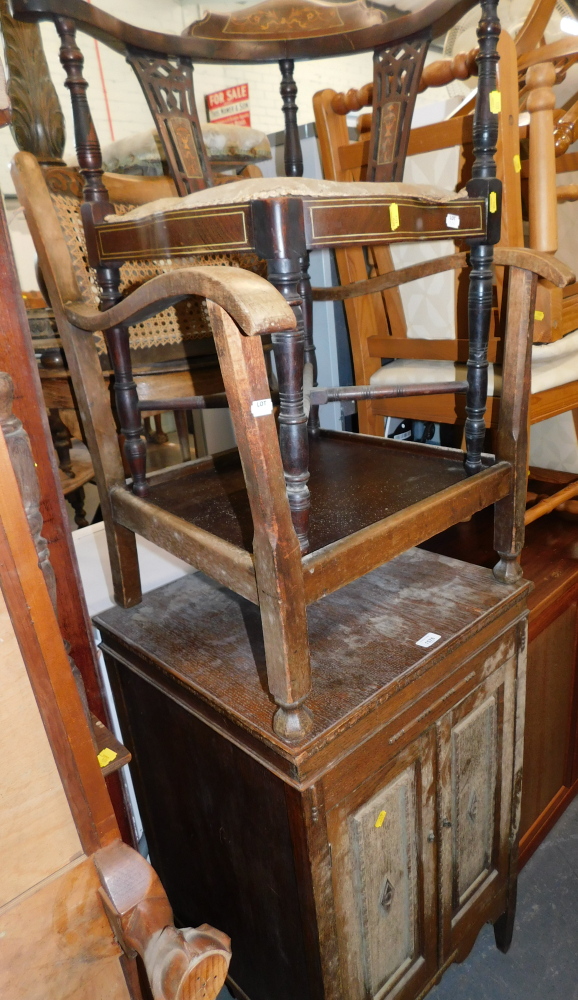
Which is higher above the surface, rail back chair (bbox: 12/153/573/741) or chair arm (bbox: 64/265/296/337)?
chair arm (bbox: 64/265/296/337)

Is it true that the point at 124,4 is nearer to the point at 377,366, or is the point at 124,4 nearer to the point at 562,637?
the point at 377,366

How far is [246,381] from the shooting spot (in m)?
0.62

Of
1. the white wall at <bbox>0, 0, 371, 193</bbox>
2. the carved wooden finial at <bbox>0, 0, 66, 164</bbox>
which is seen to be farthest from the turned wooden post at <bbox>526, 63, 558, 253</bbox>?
the white wall at <bbox>0, 0, 371, 193</bbox>

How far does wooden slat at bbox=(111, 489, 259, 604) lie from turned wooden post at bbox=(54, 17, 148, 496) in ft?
0.23

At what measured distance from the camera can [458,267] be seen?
1.05 metres

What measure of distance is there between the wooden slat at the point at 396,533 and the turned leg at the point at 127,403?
0.42m

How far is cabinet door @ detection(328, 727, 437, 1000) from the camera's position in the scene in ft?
2.84

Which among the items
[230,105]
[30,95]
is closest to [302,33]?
[30,95]

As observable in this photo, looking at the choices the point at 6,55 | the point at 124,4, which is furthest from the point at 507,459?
the point at 124,4

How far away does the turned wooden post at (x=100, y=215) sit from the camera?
0.91 meters

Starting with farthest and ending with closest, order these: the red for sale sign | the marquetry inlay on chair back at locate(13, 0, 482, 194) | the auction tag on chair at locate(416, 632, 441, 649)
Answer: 1. the red for sale sign
2. the marquetry inlay on chair back at locate(13, 0, 482, 194)
3. the auction tag on chair at locate(416, 632, 441, 649)

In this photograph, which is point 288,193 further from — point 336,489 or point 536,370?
point 536,370

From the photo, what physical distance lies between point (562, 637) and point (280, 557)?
93cm

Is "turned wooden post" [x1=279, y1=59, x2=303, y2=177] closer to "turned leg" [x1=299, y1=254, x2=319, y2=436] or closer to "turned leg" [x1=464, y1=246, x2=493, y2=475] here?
"turned leg" [x1=299, y1=254, x2=319, y2=436]
